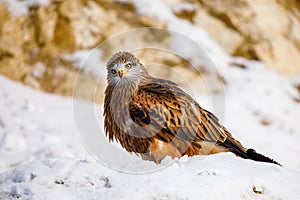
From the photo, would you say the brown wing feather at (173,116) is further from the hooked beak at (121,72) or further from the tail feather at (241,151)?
the hooked beak at (121,72)

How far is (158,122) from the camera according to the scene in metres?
5.20

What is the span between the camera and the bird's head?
5.68 meters

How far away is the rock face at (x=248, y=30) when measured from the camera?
39.6 feet

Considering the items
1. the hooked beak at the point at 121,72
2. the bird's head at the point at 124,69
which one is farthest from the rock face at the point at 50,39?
the hooked beak at the point at 121,72

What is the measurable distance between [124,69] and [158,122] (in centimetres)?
88

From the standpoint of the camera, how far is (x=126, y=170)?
183 inches

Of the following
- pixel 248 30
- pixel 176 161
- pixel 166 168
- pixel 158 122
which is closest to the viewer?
pixel 166 168

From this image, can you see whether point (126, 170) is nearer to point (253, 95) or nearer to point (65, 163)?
point (65, 163)

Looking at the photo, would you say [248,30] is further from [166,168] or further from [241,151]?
[166,168]

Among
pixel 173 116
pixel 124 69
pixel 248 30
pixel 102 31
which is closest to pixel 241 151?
pixel 173 116

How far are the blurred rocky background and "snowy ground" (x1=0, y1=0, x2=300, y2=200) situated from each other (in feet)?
0.97

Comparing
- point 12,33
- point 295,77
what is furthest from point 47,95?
point 295,77

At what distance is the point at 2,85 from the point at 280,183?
7.68m

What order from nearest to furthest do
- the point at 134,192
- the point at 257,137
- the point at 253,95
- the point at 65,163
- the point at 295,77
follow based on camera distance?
the point at 134,192, the point at 65,163, the point at 257,137, the point at 253,95, the point at 295,77
